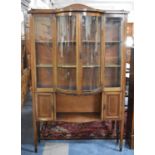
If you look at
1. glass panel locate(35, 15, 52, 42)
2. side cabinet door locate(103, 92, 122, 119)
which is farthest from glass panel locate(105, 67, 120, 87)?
glass panel locate(35, 15, 52, 42)

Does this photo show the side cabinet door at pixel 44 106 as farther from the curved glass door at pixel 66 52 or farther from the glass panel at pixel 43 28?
the glass panel at pixel 43 28

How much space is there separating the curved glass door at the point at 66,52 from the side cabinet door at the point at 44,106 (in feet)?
0.66

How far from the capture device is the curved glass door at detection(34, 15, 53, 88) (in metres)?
2.30

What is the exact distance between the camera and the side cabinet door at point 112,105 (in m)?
2.46

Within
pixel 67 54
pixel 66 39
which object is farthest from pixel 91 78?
pixel 66 39

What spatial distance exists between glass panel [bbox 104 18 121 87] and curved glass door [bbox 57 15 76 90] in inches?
15.2

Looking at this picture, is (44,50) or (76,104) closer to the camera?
(44,50)

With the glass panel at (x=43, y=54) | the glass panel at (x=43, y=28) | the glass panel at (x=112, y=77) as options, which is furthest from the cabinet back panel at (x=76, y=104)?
the glass panel at (x=43, y=28)

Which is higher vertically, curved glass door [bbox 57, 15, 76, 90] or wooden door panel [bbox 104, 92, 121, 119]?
curved glass door [bbox 57, 15, 76, 90]

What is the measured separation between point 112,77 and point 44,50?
2.67ft

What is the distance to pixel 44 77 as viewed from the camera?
2449mm

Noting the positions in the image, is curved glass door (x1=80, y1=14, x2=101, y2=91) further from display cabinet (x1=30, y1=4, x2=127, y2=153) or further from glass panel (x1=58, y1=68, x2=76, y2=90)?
glass panel (x1=58, y1=68, x2=76, y2=90)

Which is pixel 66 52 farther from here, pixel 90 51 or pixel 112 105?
pixel 112 105

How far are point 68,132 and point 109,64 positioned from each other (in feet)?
3.82
